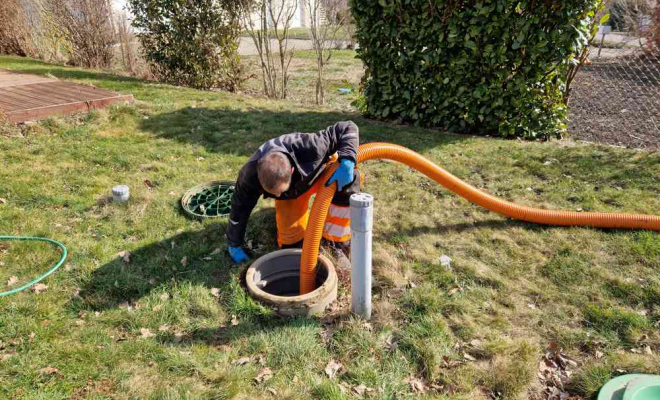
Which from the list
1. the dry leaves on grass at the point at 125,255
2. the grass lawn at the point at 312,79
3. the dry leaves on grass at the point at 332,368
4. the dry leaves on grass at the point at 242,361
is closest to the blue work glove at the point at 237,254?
the dry leaves on grass at the point at 125,255

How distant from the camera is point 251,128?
6.79 meters

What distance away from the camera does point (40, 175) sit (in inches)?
195

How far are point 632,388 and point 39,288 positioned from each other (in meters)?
4.12

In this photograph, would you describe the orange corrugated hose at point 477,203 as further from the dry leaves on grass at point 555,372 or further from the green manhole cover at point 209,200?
the dry leaves on grass at point 555,372

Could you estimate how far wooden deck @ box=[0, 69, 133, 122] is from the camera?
6.26 m

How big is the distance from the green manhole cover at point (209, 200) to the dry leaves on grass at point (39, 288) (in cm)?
143

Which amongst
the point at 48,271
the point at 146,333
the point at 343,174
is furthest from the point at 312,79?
the point at 146,333

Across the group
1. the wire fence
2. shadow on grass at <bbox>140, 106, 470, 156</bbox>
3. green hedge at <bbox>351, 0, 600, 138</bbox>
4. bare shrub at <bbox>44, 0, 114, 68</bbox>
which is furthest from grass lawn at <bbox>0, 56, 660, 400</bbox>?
bare shrub at <bbox>44, 0, 114, 68</bbox>

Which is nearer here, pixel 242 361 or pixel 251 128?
pixel 242 361

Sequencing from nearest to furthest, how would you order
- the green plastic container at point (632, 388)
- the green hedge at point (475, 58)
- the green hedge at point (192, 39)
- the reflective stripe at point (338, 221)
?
the green plastic container at point (632, 388), the reflective stripe at point (338, 221), the green hedge at point (475, 58), the green hedge at point (192, 39)

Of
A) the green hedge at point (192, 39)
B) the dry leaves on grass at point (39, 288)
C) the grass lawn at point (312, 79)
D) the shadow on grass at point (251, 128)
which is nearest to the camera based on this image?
the dry leaves on grass at point (39, 288)

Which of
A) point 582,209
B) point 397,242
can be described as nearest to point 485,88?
point 582,209

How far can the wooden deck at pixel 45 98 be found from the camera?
626cm

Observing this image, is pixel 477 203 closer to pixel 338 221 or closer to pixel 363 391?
pixel 338 221
